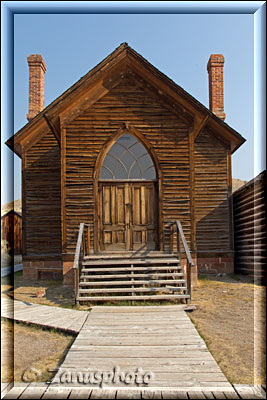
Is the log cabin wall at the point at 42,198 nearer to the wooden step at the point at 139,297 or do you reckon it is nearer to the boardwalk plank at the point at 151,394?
the wooden step at the point at 139,297

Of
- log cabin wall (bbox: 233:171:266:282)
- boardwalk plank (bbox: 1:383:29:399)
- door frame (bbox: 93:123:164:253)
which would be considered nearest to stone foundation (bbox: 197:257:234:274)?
log cabin wall (bbox: 233:171:266:282)

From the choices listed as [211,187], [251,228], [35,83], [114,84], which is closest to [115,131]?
[114,84]

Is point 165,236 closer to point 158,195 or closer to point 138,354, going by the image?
point 158,195

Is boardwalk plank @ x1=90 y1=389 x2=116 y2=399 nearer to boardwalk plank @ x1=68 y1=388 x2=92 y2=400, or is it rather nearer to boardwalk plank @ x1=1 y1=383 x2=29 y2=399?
boardwalk plank @ x1=68 y1=388 x2=92 y2=400

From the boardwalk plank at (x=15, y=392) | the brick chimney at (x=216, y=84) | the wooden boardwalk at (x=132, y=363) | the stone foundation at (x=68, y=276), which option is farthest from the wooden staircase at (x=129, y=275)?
the brick chimney at (x=216, y=84)

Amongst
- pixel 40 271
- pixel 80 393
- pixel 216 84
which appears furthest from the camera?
pixel 216 84

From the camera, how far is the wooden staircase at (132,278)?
7.64m

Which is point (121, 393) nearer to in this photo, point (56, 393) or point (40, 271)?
point (56, 393)

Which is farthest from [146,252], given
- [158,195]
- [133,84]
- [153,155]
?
[133,84]

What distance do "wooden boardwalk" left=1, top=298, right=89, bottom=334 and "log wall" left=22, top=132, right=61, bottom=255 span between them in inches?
205

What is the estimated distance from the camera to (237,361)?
461 cm

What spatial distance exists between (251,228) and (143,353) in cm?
786

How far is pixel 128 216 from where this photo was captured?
403 inches

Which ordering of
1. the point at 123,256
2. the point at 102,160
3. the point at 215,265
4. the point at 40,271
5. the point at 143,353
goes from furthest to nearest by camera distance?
the point at 215,265 → the point at 40,271 → the point at 102,160 → the point at 123,256 → the point at 143,353
